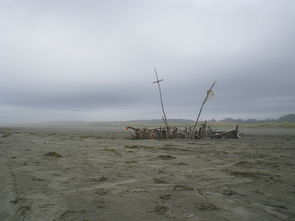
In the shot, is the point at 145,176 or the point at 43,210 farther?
the point at 145,176

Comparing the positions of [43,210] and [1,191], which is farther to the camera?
[1,191]

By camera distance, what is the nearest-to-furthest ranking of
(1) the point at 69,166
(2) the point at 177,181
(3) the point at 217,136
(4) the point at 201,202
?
(4) the point at 201,202, (2) the point at 177,181, (1) the point at 69,166, (3) the point at 217,136

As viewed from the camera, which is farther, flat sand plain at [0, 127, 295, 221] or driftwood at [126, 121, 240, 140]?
driftwood at [126, 121, 240, 140]

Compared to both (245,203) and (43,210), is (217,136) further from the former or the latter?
(43,210)

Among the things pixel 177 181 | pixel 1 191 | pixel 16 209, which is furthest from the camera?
pixel 177 181

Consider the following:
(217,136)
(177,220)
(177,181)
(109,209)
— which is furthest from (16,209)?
(217,136)

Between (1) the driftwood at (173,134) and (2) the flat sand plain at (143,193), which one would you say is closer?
A: (2) the flat sand plain at (143,193)

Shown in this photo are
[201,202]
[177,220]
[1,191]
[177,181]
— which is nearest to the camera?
[177,220]

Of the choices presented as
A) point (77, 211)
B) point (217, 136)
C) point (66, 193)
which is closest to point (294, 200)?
point (77, 211)

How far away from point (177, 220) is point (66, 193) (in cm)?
206

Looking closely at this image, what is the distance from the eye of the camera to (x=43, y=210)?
2699mm

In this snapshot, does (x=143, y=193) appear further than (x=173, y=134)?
No

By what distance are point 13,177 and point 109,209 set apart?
2.80 metres

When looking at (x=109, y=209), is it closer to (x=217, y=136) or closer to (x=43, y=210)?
(x=43, y=210)
